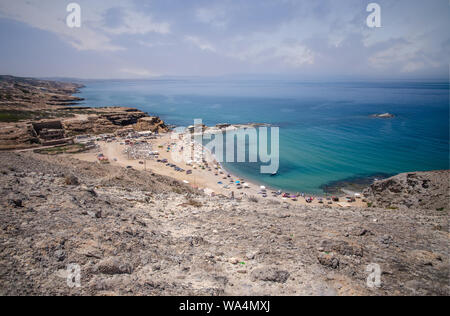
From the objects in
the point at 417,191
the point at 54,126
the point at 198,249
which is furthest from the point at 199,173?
the point at 54,126

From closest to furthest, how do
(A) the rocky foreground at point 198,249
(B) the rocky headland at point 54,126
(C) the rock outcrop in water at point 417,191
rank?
(A) the rocky foreground at point 198,249
(C) the rock outcrop in water at point 417,191
(B) the rocky headland at point 54,126

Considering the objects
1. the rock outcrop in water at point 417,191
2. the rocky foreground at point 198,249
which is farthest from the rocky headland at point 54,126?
the rock outcrop in water at point 417,191

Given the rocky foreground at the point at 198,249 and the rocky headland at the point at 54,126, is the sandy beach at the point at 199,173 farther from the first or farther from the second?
the rocky foreground at the point at 198,249

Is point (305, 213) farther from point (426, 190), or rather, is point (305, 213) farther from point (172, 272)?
point (426, 190)

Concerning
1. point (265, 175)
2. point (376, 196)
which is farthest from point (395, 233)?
point (265, 175)

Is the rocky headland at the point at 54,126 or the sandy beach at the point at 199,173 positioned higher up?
the rocky headland at the point at 54,126

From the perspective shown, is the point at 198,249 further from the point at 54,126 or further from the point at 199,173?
the point at 54,126
